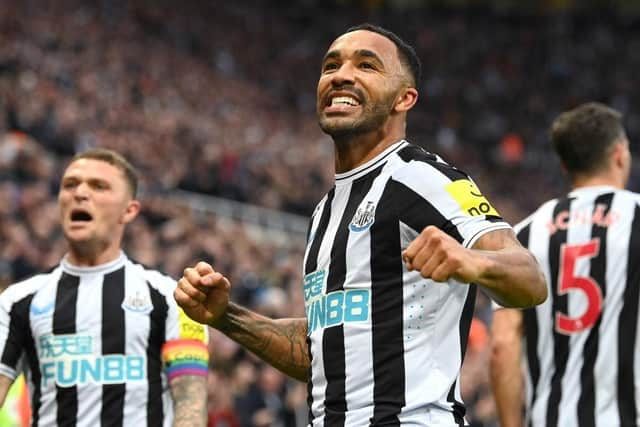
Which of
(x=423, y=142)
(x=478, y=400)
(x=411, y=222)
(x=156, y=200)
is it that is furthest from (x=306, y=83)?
(x=411, y=222)

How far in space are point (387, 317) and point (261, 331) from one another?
0.73 metres

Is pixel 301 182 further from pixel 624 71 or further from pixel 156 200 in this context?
pixel 624 71

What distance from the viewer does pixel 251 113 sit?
867 inches

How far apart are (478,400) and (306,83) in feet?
49.0

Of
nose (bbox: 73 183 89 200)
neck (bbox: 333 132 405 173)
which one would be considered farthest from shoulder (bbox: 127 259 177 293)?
neck (bbox: 333 132 405 173)

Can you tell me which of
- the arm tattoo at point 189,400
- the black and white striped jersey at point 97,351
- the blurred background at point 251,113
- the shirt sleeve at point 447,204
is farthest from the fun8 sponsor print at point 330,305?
the blurred background at point 251,113

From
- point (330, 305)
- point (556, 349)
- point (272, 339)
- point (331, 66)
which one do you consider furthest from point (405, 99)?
point (556, 349)

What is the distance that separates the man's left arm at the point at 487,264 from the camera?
2.95 meters

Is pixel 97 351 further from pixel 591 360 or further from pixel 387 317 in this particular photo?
pixel 591 360

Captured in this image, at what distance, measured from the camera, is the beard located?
3771 millimetres

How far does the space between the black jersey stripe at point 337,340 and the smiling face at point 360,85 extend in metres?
0.18

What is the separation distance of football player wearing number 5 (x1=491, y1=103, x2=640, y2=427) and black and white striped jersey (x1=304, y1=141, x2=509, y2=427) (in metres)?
1.47

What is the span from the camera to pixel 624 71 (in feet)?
100

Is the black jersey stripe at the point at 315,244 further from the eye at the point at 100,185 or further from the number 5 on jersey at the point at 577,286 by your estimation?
the eye at the point at 100,185
